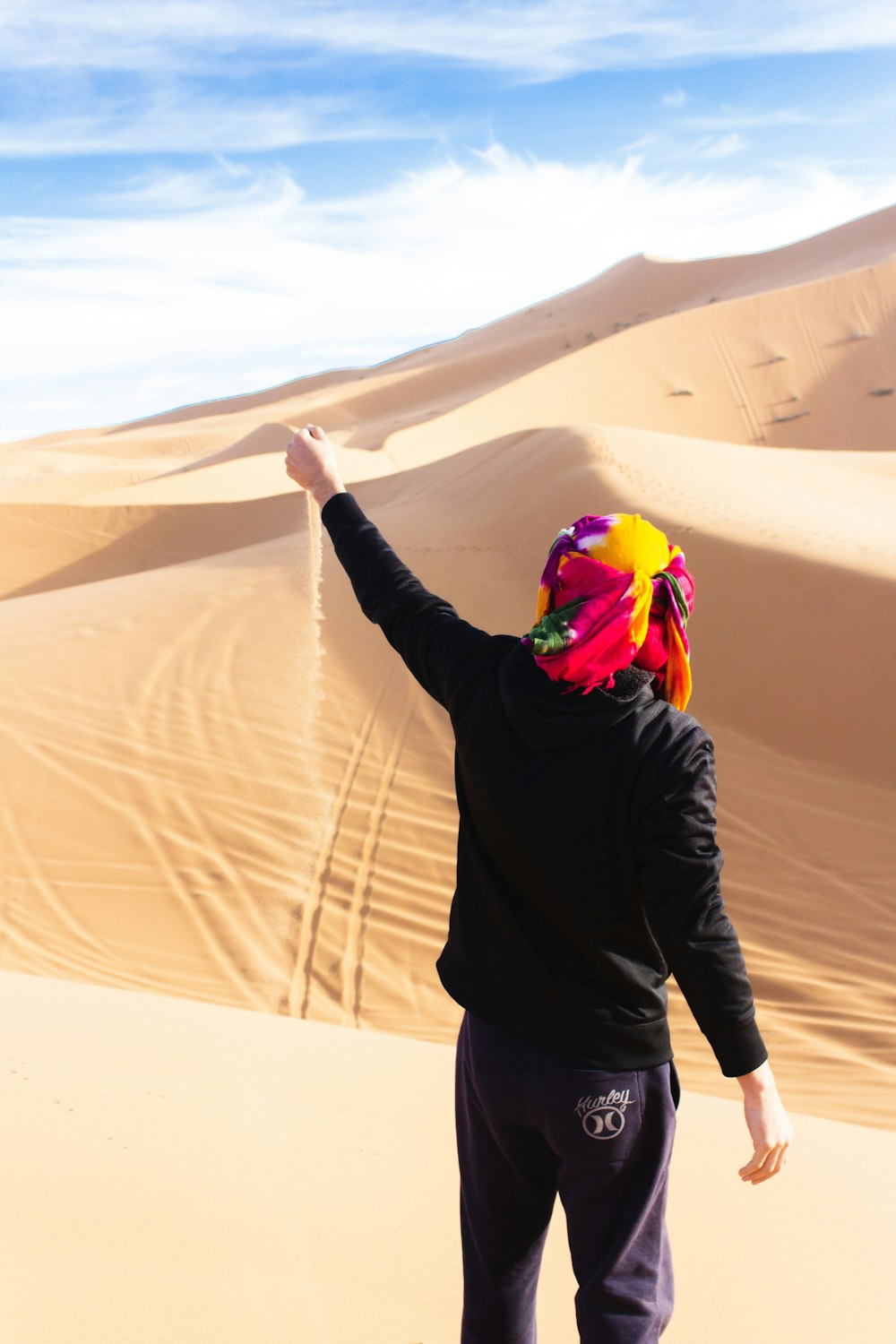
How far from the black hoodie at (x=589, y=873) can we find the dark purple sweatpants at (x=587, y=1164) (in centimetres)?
5

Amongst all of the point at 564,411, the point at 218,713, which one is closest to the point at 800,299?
the point at 564,411

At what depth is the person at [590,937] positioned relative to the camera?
1.64 meters

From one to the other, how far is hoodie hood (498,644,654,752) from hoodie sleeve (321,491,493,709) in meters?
0.23

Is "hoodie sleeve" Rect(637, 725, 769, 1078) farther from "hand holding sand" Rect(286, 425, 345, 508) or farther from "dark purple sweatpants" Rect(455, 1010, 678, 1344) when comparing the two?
"hand holding sand" Rect(286, 425, 345, 508)

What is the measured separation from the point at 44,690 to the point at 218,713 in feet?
4.63

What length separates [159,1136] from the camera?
3008 millimetres

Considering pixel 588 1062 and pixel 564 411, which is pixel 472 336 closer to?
pixel 564 411

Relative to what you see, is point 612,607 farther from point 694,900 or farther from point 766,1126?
point 766,1126

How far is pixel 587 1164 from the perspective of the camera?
5.80 ft

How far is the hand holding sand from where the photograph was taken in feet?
8.02

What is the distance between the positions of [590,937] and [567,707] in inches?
14.3

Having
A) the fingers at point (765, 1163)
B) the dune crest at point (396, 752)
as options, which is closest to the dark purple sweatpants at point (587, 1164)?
the fingers at point (765, 1163)

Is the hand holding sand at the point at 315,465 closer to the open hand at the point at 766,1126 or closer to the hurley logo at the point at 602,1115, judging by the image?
the hurley logo at the point at 602,1115

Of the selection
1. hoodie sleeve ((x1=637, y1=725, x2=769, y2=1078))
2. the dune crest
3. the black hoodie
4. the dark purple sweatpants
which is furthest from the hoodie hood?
the dune crest
